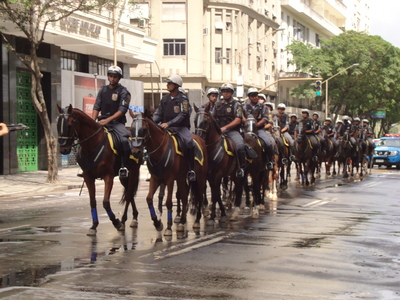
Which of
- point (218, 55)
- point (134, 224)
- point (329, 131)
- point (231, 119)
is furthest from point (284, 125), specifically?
point (218, 55)

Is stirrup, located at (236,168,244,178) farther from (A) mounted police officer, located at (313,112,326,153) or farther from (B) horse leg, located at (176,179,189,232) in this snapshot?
(A) mounted police officer, located at (313,112,326,153)

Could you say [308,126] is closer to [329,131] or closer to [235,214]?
[329,131]

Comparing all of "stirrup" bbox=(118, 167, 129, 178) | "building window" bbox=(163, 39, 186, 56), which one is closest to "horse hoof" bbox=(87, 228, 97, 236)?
"stirrup" bbox=(118, 167, 129, 178)

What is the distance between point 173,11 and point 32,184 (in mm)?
31767

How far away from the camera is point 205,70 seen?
5550cm

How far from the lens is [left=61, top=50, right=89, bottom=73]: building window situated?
34531 millimetres

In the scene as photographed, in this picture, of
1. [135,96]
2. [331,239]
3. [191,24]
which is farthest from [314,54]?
[331,239]

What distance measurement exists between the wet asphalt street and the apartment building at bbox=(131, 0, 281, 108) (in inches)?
1481

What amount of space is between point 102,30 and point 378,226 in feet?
74.7

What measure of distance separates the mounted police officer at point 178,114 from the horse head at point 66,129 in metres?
1.54

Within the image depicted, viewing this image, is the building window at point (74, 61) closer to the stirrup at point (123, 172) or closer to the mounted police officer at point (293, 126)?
the mounted police officer at point (293, 126)

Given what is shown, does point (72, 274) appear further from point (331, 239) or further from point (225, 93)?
point (225, 93)

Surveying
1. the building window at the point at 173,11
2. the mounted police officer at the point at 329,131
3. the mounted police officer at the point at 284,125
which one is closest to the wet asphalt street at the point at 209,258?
the mounted police officer at the point at 284,125

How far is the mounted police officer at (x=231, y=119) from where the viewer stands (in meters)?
14.1
